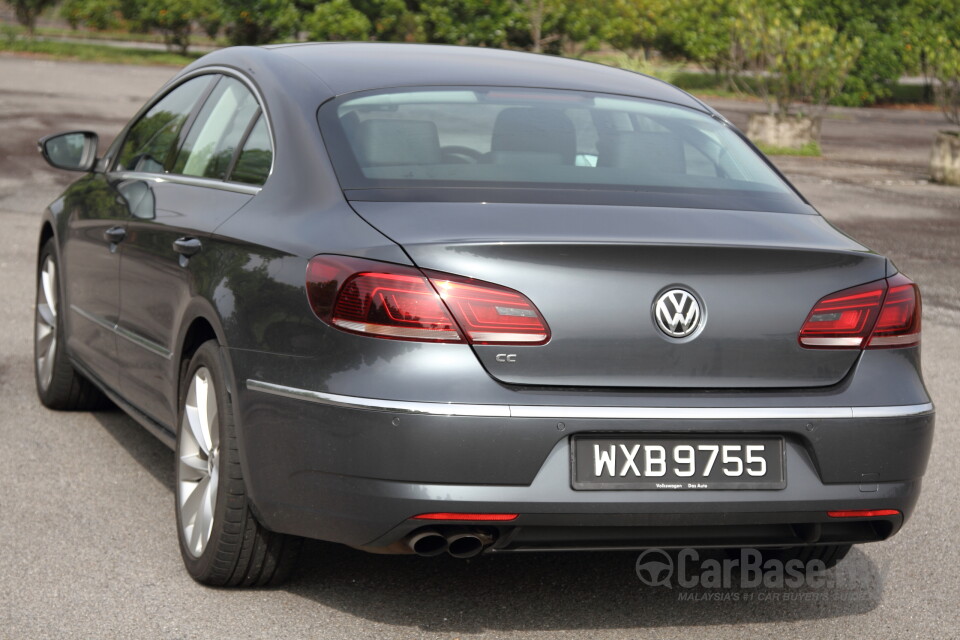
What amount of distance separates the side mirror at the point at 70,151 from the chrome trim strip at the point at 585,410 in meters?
2.72

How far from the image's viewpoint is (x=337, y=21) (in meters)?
37.4

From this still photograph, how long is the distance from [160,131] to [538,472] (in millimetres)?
2689

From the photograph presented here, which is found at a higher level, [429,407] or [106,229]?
[429,407]

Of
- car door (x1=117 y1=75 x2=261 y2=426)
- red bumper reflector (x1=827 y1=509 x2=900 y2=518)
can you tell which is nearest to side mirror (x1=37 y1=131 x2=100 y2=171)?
car door (x1=117 y1=75 x2=261 y2=426)

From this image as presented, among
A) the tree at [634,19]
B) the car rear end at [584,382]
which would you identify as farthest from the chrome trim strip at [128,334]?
the tree at [634,19]

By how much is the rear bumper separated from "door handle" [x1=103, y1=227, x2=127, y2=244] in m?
1.51

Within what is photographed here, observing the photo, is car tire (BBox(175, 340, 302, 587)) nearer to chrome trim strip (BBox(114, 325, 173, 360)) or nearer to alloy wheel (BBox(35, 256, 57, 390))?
chrome trim strip (BBox(114, 325, 173, 360))

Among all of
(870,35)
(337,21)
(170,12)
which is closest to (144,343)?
(337,21)

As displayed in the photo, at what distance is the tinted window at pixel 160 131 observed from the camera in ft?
17.7

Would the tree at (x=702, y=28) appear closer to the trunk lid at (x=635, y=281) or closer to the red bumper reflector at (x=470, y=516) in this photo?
the trunk lid at (x=635, y=281)

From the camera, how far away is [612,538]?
3.75 m

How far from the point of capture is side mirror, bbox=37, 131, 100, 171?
6.21 m

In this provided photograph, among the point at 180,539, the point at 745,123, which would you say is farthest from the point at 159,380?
the point at 745,123

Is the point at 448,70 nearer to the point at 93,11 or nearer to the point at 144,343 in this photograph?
the point at 144,343
